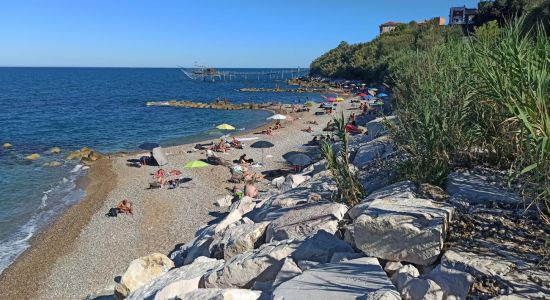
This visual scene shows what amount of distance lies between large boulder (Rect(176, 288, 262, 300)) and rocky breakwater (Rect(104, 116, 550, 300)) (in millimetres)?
20

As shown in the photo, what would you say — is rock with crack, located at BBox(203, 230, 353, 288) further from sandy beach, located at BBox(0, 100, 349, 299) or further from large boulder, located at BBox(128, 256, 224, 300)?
sandy beach, located at BBox(0, 100, 349, 299)

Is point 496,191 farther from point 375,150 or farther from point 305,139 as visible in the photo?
point 305,139

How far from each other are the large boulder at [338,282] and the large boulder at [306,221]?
55.5 inches

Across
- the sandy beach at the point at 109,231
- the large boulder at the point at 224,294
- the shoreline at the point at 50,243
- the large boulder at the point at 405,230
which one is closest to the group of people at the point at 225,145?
the sandy beach at the point at 109,231

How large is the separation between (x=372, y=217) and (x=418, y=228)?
0.58 m

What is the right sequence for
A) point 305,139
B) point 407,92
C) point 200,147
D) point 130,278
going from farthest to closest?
point 305,139
point 200,147
point 407,92
point 130,278

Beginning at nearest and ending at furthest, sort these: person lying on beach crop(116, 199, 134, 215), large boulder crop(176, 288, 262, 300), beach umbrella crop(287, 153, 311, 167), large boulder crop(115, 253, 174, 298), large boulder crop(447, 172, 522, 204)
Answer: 1. large boulder crop(176, 288, 262, 300)
2. large boulder crop(447, 172, 522, 204)
3. large boulder crop(115, 253, 174, 298)
4. person lying on beach crop(116, 199, 134, 215)
5. beach umbrella crop(287, 153, 311, 167)

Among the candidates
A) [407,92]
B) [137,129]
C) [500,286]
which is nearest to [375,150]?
[407,92]

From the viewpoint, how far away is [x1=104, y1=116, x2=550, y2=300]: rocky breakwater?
157 inches

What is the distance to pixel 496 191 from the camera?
5.55 m

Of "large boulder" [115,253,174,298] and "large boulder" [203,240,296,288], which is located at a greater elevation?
"large boulder" [203,240,296,288]

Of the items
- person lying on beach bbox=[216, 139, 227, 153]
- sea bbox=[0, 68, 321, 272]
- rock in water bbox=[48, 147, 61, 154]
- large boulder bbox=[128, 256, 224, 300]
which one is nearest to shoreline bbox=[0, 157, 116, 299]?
sea bbox=[0, 68, 321, 272]

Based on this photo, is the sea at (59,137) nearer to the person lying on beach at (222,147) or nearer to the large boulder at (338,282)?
the person lying on beach at (222,147)

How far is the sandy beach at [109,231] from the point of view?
11055 millimetres
